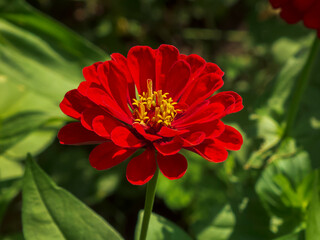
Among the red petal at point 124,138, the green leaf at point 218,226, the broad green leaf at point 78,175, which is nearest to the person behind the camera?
the red petal at point 124,138

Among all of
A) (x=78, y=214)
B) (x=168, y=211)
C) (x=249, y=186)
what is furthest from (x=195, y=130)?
(x=168, y=211)

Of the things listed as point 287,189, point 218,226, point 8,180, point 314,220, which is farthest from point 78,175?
point 314,220

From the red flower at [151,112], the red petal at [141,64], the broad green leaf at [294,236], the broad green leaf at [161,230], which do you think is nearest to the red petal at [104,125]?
the red flower at [151,112]

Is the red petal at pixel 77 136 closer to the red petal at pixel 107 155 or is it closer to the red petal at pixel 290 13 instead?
the red petal at pixel 107 155

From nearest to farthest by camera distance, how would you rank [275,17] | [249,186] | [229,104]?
[229,104] → [249,186] → [275,17]

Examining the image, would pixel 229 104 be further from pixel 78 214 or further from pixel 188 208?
pixel 188 208

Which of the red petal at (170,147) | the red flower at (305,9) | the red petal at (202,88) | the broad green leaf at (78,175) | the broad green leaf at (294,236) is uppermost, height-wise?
the red flower at (305,9)
